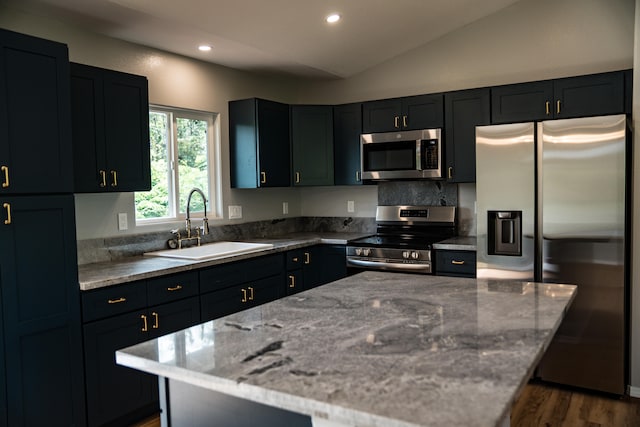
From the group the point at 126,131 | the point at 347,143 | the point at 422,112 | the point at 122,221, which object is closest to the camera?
the point at 126,131

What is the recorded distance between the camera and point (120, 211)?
3.42 metres

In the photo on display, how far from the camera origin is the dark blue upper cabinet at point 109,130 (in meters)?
2.89

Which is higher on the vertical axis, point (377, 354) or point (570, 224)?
point (570, 224)

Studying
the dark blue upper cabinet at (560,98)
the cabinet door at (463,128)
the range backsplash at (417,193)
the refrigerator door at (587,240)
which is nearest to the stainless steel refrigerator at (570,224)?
the refrigerator door at (587,240)

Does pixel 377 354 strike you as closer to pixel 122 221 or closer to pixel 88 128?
pixel 88 128

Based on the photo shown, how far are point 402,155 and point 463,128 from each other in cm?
54

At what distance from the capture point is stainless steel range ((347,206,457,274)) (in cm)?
391

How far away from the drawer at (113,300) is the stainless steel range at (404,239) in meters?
1.86

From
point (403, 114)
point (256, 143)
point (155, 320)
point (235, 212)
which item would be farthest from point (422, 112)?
point (155, 320)

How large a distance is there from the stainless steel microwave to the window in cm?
132

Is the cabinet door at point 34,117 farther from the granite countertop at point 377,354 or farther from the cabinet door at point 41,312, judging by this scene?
the granite countertop at point 377,354

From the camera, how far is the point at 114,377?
2.76m

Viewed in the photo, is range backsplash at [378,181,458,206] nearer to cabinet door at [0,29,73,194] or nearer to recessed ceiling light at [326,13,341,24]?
recessed ceiling light at [326,13,341,24]

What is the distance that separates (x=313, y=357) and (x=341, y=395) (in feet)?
0.85
